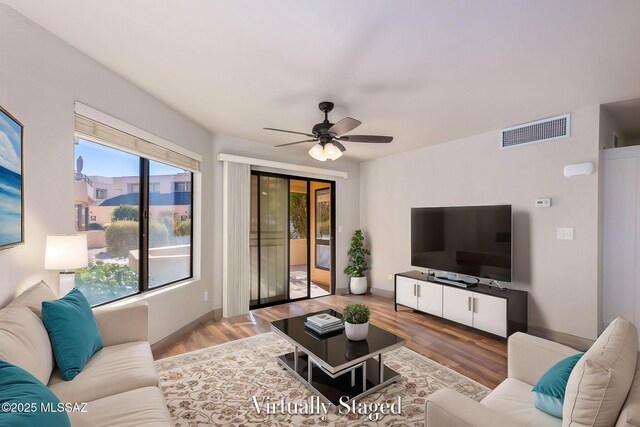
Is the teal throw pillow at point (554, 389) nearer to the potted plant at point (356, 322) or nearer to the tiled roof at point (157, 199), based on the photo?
the potted plant at point (356, 322)

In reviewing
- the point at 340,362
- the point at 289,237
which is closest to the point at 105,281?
the point at 340,362

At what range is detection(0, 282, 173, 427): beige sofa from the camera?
1.34 metres

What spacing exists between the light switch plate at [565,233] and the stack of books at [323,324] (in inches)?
109

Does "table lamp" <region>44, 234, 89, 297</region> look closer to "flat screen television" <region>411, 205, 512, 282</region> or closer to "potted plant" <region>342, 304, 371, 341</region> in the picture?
"potted plant" <region>342, 304, 371, 341</region>

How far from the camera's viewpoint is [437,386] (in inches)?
96.1

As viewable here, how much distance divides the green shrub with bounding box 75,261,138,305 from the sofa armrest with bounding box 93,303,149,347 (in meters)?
0.49

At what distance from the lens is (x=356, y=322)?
7.79 ft

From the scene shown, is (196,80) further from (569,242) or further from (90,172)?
(569,242)

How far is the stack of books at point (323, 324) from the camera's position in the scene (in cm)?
256

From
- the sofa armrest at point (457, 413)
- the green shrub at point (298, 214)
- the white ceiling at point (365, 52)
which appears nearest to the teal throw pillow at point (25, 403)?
the sofa armrest at point (457, 413)

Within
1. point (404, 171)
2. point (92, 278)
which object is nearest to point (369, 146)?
point (404, 171)

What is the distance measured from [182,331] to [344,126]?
3.02m

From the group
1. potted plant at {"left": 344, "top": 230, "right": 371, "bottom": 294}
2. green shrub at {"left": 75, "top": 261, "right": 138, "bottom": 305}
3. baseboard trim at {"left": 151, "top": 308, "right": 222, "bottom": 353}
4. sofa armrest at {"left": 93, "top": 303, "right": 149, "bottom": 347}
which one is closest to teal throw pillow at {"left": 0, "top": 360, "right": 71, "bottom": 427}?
sofa armrest at {"left": 93, "top": 303, "right": 149, "bottom": 347}

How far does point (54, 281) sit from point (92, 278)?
18.5 inches
